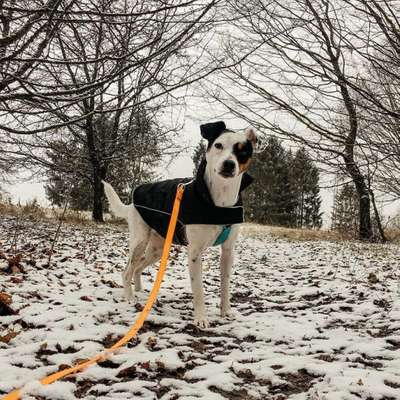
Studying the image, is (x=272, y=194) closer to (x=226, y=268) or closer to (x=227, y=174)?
(x=226, y=268)

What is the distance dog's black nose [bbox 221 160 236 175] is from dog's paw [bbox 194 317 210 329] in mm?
1488

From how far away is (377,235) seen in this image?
14.4 m

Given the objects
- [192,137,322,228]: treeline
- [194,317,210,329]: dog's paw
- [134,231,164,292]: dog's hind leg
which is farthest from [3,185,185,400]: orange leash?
[192,137,322,228]: treeline

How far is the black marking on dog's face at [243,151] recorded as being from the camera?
3.90 meters

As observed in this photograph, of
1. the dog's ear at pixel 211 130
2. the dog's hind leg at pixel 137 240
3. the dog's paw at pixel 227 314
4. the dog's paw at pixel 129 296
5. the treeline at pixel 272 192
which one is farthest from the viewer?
the treeline at pixel 272 192

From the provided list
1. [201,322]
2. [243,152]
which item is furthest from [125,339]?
[243,152]

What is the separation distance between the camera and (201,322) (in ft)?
13.1

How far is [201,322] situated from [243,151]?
174cm

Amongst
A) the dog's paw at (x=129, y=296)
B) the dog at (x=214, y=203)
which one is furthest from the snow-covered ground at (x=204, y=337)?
the dog at (x=214, y=203)

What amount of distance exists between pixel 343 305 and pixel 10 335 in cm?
358

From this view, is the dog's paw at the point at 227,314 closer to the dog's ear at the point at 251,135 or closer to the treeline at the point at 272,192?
the dog's ear at the point at 251,135

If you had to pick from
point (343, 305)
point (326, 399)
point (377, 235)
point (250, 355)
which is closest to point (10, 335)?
point (250, 355)

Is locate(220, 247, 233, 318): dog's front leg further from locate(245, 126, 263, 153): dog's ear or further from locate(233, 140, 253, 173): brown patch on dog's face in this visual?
locate(245, 126, 263, 153): dog's ear

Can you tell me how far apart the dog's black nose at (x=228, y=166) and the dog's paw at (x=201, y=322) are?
149cm
